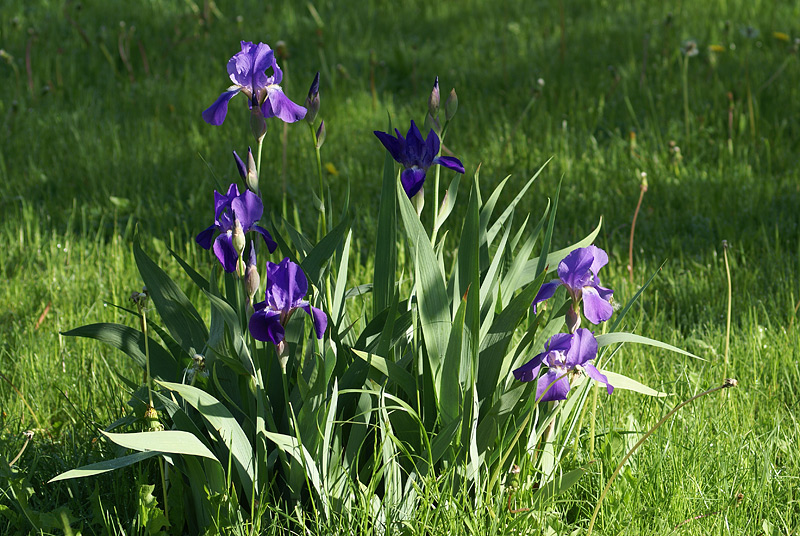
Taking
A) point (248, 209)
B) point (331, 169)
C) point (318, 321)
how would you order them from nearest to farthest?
point (318, 321) < point (248, 209) < point (331, 169)

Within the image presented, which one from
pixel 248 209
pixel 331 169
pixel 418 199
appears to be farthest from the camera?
pixel 331 169

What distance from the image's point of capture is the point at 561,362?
1.42 meters

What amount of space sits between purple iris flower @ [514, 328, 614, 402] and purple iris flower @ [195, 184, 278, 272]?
586 millimetres

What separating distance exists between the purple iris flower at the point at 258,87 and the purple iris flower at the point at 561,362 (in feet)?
2.17

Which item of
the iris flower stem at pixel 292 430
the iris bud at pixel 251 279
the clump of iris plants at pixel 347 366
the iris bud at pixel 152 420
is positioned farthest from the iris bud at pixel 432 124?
the iris bud at pixel 152 420

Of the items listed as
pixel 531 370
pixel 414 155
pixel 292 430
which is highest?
pixel 414 155

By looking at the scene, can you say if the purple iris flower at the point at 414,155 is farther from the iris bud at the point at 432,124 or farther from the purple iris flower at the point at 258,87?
the purple iris flower at the point at 258,87

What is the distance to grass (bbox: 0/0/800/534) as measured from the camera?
1.79 metres

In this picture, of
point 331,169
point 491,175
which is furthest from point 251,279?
point 491,175

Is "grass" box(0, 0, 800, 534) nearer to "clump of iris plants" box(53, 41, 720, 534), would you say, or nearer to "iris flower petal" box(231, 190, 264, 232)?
"clump of iris plants" box(53, 41, 720, 534)

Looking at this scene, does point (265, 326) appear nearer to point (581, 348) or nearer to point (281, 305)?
point (281, 305)

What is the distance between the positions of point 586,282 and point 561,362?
160 mm

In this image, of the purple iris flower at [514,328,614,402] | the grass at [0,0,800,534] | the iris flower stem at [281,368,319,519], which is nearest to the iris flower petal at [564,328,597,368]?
the purple iris flower at [514,328,614,402]

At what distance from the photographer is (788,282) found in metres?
2.75
